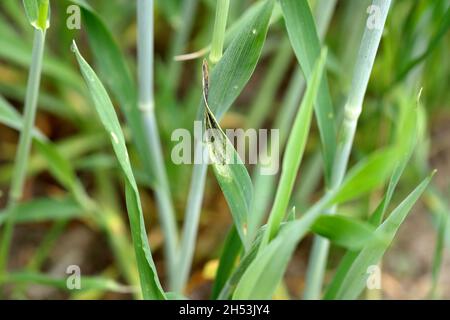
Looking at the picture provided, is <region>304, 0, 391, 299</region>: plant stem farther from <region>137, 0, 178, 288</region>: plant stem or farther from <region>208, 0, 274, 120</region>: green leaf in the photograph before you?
<region>137, 0, 178, 288</region>: plant stem

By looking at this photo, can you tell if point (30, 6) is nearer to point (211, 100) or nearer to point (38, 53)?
point (38, 53)

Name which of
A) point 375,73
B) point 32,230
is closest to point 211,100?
point 375,73

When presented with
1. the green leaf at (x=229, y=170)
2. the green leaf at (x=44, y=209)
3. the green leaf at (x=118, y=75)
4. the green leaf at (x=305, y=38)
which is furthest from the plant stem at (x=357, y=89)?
the green leaf at (x=44, y=209)

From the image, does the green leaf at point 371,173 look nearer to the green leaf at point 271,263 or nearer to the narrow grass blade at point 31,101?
the green leaf at point 271,263

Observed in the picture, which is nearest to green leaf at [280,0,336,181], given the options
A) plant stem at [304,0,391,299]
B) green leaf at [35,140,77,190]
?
plant stem at [304,0,391,299]

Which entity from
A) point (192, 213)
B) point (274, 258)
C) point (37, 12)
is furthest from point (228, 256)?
point (37, 12)

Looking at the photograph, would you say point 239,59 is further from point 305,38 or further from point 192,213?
point 192,213
